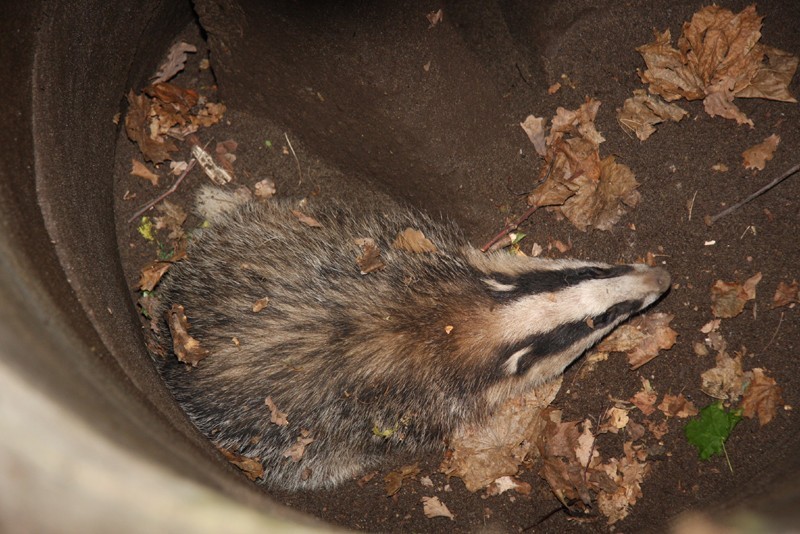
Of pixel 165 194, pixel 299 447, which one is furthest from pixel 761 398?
pixel 165 194

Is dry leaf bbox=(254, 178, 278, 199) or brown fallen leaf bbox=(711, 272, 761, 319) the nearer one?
brown fallen leaf bbox=(711, 272, 761, 319)

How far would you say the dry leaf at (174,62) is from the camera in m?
3.76

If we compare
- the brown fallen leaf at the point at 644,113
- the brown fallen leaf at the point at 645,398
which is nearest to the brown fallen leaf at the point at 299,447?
the brown fallen leaf at the point at 645,398

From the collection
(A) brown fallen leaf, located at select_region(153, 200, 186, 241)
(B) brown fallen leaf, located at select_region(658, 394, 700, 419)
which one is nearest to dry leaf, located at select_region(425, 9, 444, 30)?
(A) brown fallen leaf, located at select_region(153, 200, 186, 241)

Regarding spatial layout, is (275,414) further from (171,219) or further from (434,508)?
(171,219)

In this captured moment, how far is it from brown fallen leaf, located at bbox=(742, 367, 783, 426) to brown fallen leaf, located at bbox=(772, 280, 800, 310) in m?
0.37

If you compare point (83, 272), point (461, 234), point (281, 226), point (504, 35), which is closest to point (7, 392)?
point (83, 272)

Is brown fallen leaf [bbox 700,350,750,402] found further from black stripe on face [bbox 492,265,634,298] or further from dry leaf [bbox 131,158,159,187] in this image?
dry leaf [bbox 131,158,159,187]

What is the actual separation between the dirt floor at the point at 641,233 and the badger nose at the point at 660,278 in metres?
0.26

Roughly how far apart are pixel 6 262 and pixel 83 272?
51 centimetres

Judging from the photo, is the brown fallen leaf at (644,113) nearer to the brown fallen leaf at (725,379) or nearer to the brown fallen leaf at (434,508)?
the brown fallen leaf at (725,379)

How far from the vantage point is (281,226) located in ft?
11.5

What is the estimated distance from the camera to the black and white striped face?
3.12 meters

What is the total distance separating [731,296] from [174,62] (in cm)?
357
